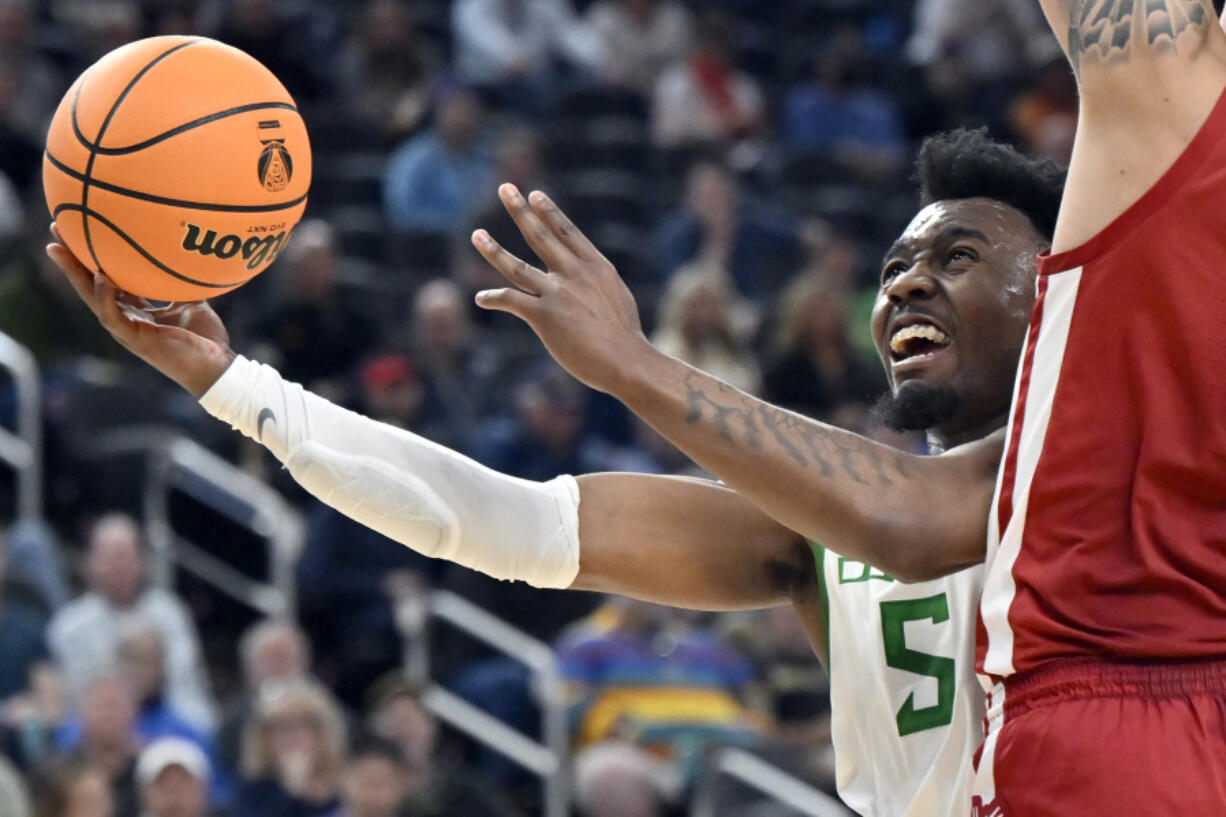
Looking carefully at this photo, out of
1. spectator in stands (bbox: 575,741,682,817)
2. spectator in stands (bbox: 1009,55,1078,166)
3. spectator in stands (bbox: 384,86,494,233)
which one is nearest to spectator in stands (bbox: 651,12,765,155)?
spectator in stands (bbox: 384,86,494,233)

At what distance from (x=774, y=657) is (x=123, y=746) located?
262 cm

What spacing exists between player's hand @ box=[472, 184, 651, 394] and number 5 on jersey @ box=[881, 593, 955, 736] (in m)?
0.76

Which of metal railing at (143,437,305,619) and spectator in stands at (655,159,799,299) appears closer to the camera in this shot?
metal railing at (143,437,305,619)

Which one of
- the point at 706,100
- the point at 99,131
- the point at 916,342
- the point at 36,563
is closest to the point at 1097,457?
the point at 916,342

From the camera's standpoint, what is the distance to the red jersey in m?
2.46

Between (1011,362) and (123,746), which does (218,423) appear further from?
(1011,362)

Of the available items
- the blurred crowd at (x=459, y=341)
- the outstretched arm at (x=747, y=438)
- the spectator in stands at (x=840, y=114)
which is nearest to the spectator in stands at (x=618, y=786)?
the blurred crowd at (x=459, y=341)

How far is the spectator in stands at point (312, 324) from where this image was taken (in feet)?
27.2

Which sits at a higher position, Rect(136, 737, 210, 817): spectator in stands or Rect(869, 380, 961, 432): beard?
Rect(869, 380, 961, 432): beard

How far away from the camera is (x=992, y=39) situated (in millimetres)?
11977

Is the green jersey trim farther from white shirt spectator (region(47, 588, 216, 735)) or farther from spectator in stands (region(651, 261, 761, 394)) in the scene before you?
spectator in stands (region(651, 261, 761, 394))

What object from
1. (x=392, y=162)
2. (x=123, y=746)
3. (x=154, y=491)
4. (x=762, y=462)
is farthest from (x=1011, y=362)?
(x=392, y=162)

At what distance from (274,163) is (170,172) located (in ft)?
0.66

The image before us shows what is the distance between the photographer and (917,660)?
3.01 meters
